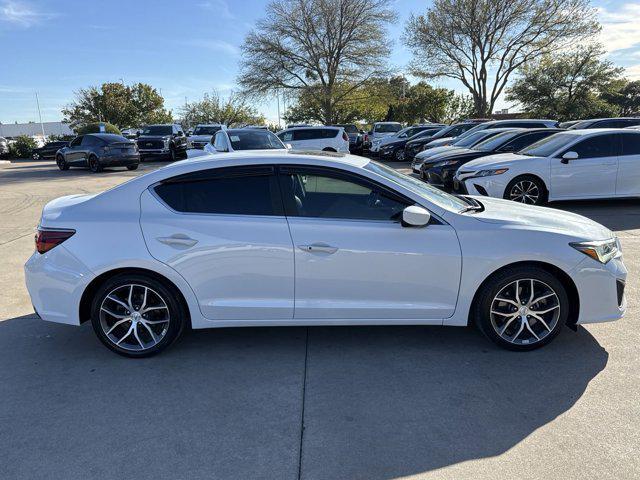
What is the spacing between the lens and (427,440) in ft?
8.94

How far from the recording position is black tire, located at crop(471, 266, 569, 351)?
355cm

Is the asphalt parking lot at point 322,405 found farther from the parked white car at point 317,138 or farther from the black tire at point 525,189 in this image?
the parked white car at point 317,138

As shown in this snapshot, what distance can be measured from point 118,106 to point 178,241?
53.4 m

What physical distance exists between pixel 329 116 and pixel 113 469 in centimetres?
4054

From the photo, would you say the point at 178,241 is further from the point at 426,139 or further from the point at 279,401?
the point at 426,139

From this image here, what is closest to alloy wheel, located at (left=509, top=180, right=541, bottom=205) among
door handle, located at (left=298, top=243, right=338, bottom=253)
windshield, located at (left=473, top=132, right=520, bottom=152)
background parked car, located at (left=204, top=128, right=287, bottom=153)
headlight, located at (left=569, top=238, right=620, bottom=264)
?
windshield, located at (left=473, top=132, right=520, bottom=152)

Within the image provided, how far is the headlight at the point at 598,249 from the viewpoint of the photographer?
3.56 m

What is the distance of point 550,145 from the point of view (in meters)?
9.39

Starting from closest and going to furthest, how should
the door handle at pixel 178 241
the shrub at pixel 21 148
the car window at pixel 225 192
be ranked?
1. the door handle at pixel 178 241
2. the car window at pixel 225 192
3. the shrub at pixel 21 148

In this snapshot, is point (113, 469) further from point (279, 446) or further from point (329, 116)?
Answer: point (329, 116)

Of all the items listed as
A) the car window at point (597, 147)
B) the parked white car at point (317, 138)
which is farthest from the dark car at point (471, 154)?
the parked white car at point (317, 138)

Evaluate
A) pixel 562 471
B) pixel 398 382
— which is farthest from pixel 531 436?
pixel 398 382

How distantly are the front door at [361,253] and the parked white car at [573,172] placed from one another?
592 centimetres

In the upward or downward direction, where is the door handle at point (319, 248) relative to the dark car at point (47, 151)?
A: upward
